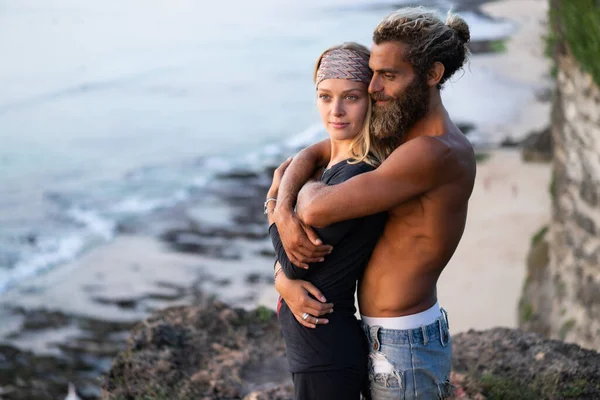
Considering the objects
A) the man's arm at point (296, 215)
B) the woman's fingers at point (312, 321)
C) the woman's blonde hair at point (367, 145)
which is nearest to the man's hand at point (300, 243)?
the man's arm at point (296, 215)

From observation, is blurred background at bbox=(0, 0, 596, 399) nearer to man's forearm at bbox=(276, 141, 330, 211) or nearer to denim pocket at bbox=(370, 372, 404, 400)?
man's forearm at bbox=(276, 141, 330, 211)

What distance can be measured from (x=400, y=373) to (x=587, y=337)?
4.75 m

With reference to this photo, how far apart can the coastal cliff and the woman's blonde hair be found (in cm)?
436

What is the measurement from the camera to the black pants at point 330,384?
3215 mm

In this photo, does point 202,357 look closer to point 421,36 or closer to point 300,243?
point 300,243

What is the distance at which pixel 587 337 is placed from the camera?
7324 millimetres

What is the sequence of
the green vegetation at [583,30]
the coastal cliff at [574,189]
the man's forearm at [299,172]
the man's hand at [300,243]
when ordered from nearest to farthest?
the man's hand at [300,243] < the man's forearm at [299,172] < the green vegetation at [583,30] < the coastal cliff at [574,189]

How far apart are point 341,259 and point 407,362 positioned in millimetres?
510

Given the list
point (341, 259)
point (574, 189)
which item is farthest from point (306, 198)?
point (574, 189)

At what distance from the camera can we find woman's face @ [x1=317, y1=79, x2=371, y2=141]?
3.28m

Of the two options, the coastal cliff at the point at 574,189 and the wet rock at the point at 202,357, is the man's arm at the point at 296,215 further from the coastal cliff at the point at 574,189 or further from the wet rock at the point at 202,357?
the coastal cliff at the point at 574,189

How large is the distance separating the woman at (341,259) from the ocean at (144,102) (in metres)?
11.8

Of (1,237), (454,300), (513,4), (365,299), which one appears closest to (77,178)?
(1,237)

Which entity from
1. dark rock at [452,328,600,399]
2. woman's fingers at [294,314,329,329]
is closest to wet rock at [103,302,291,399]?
dark rock at [452,328,600,399]
